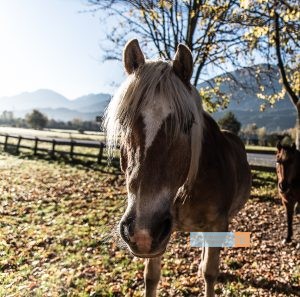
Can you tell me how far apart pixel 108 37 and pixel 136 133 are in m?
12.3

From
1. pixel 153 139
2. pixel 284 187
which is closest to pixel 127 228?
pixel 153 139

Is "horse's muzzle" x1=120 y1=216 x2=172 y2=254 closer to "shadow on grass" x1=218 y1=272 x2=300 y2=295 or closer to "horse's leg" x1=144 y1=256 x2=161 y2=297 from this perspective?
"horse's leg" x1=144 y1=256 x2=161 y2=297

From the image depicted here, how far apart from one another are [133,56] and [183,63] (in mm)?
396

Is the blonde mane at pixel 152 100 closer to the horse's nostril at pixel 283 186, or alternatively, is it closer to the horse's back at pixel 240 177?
the horse's back at pixel 240 177

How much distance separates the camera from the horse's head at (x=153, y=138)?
195cm

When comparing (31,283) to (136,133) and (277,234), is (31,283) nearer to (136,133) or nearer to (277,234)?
(136,133)

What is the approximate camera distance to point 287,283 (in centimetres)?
493

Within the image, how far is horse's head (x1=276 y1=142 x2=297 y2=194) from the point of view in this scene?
255 inches

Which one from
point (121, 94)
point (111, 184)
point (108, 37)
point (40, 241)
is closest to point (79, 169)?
point (111, 184)

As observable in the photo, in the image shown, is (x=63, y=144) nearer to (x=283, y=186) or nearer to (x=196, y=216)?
(x=283, y=186)

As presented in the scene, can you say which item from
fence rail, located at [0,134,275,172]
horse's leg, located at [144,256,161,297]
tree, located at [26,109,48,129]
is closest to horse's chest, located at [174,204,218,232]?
horse's leg, located at [144,256,161,297]

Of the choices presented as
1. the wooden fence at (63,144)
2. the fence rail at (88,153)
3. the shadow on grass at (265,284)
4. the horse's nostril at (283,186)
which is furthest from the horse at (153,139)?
the wooden fence at (63,144)

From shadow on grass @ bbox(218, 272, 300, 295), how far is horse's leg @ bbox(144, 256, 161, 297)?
1.81m

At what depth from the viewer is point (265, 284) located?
4922 mm
